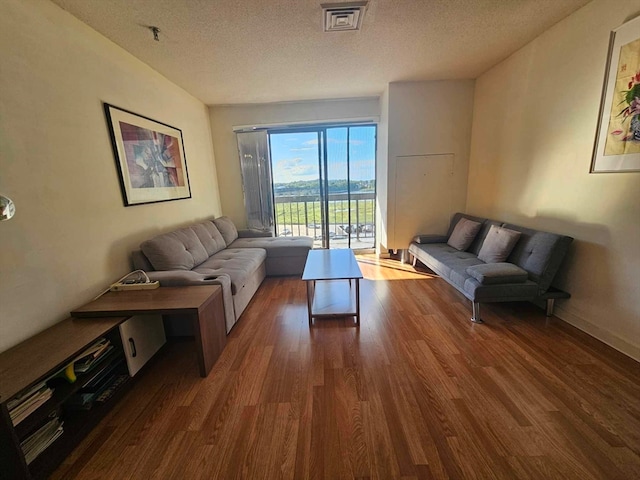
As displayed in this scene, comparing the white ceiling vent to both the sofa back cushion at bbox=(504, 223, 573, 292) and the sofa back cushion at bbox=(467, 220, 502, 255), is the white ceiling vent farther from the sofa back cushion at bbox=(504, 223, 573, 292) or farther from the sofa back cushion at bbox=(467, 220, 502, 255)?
the sofa back cushion at bbox=(467, 220, 502, 255)

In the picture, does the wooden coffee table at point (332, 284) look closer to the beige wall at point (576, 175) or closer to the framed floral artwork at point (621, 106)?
the beige wall at point (576, 175)

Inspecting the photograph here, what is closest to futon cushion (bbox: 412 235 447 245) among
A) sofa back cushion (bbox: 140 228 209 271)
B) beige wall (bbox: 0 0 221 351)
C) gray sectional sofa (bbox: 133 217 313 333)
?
gray sectional sofa (bbox: 133 217 313 333)

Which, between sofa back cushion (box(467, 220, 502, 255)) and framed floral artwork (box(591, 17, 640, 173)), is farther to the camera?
sofa back cushion (box(467, 220, 502, 255))

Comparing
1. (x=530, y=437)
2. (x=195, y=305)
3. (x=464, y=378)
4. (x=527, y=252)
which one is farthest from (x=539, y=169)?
(x=195, y=305)

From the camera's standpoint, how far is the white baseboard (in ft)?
5.74

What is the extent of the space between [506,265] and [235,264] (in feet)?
8.78

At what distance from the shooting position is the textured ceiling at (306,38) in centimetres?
181

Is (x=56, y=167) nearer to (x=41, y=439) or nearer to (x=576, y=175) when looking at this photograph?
(x=41, y=439)

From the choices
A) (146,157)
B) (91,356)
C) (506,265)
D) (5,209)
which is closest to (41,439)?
(91,356)

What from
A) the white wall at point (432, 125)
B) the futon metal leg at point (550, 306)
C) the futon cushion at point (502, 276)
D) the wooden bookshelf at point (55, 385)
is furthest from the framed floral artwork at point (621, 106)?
the wooden bookshelf at point (55, 385)

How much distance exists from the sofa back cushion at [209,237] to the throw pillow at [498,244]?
10.4 ft

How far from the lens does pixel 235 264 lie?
2.74 meters

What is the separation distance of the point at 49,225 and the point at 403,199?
12.1ft

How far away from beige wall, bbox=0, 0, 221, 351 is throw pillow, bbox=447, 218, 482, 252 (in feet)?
11.8
